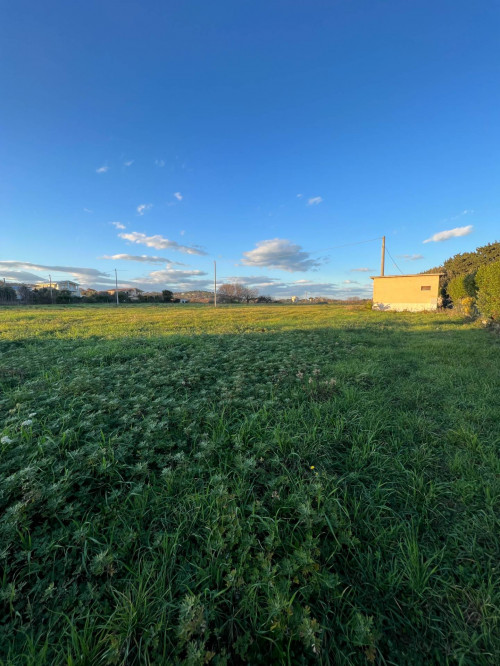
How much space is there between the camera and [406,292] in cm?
1916

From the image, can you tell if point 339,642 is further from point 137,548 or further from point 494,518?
point 494,518

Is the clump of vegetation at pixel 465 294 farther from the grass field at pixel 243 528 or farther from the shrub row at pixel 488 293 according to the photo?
the grass field at pixel 243 528

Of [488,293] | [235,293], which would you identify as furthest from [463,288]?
[235,293]

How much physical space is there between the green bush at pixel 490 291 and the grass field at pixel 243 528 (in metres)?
8.79

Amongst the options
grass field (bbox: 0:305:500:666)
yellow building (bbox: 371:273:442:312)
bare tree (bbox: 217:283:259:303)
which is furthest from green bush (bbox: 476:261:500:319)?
bare tree (bbox: 217:283:259:303)

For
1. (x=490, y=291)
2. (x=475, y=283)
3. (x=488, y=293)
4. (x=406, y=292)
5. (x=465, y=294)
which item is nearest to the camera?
(x=490, y=291)

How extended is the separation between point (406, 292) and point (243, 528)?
2131 cm

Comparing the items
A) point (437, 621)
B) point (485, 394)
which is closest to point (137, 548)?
point (437, 621)

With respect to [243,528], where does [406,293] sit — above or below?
above

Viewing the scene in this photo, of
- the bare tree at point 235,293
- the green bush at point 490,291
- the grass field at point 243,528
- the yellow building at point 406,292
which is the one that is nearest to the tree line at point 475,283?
the green bush at point 490,291

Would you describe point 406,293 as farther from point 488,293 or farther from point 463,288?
point 488,293

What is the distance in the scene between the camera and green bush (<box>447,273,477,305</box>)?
1497 centimetres

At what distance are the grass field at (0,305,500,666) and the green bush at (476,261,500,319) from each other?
879cm

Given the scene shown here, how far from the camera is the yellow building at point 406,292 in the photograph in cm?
1848
